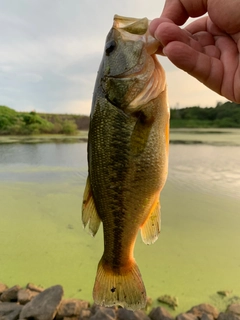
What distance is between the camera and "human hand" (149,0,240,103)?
146cm

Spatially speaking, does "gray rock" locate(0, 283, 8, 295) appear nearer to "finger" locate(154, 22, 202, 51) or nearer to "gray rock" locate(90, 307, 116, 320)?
"gray rock" locate(90, 307, 116, 320)

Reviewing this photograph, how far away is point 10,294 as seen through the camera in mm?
3775

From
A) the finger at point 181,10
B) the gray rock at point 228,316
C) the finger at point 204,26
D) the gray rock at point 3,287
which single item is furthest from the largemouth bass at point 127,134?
the gray rock at point 3,287

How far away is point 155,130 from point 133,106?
0.16 metres

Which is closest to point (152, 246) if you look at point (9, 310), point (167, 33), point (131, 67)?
point (9, 310)

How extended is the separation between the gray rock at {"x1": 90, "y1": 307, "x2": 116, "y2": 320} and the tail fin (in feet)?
4.89

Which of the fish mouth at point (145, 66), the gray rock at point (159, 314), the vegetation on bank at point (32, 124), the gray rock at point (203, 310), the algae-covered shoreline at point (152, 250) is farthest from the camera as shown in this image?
the vegetation on bank at point (32, 124)

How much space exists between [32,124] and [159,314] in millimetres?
23479

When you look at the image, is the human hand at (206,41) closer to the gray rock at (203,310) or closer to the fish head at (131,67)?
the fish head at (131,67)

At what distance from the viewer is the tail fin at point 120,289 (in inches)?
71.2

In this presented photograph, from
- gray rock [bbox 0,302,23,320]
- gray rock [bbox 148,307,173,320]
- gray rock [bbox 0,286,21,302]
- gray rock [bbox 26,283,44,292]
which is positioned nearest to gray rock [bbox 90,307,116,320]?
gray rock [bbox 148,307,173,320]

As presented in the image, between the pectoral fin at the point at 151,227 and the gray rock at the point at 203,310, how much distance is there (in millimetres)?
2063

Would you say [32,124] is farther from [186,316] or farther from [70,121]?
[186,316]

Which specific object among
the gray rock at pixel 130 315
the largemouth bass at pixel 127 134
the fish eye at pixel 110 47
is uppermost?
the fish eye at pixel 110 47
